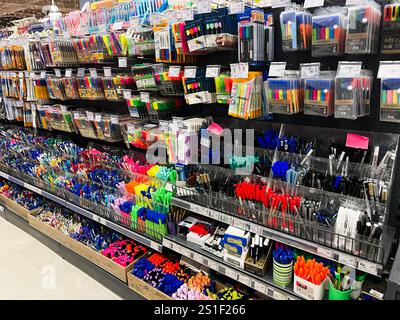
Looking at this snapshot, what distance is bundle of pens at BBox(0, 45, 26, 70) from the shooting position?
3125 mm

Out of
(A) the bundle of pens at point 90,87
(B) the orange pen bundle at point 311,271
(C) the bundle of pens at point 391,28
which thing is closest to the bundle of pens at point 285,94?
(C) the bundle of pens at point 391,28

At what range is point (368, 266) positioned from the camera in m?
1.18

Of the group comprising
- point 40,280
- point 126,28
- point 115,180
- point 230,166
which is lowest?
point 40,280

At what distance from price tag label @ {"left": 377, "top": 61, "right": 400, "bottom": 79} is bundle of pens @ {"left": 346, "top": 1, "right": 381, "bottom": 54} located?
3.6 inches

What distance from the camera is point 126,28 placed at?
2.10 metres

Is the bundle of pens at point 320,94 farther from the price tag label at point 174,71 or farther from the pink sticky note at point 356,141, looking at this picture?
the price tag label at point 174,71

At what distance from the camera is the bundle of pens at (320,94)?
131cm

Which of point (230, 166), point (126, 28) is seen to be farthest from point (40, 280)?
point (126, 28)

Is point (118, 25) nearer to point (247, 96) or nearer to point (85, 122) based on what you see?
point (85, 122)

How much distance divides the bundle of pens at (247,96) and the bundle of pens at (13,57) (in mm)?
2631

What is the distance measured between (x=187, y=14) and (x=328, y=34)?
791mm

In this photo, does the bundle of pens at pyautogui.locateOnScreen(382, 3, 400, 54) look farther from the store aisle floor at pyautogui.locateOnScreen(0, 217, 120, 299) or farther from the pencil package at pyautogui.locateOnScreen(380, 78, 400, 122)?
the store aisle floor at pyautogui.locateOnScreen(0, 217, 120, 299)

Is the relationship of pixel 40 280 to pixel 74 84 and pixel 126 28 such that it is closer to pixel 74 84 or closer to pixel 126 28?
pixel 74 84

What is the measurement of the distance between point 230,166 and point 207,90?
48cm
